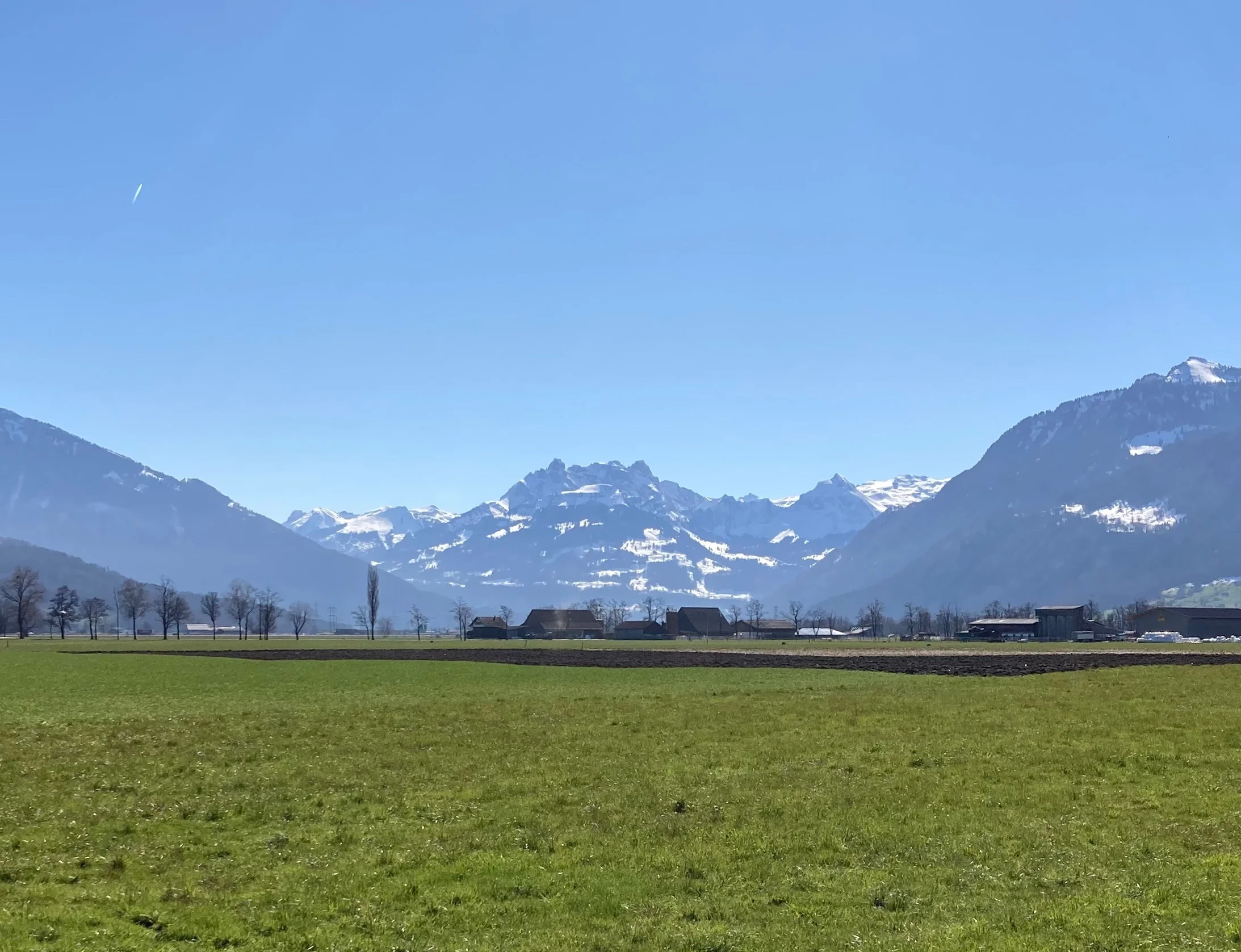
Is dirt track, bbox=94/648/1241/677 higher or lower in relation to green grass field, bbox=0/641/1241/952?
lower

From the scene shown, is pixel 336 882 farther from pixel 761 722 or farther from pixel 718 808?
pixel 761 722

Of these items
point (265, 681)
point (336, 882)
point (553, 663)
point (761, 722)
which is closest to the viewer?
point (336, 882)

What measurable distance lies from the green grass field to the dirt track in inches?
1679

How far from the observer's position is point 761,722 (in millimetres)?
43062

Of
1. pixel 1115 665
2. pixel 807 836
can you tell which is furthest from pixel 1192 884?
pixel 1115 665

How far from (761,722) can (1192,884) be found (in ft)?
82.9

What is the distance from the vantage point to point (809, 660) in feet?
359

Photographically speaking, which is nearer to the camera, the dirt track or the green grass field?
the green grass field

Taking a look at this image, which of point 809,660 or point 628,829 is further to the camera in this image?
point 809,660

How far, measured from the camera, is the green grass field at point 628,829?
57.2 feet

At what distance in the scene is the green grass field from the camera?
17.4 m

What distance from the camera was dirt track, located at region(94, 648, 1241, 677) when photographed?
286ft

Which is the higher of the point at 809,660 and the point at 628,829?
the point at 628,829

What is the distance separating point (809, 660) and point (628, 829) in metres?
88.7
